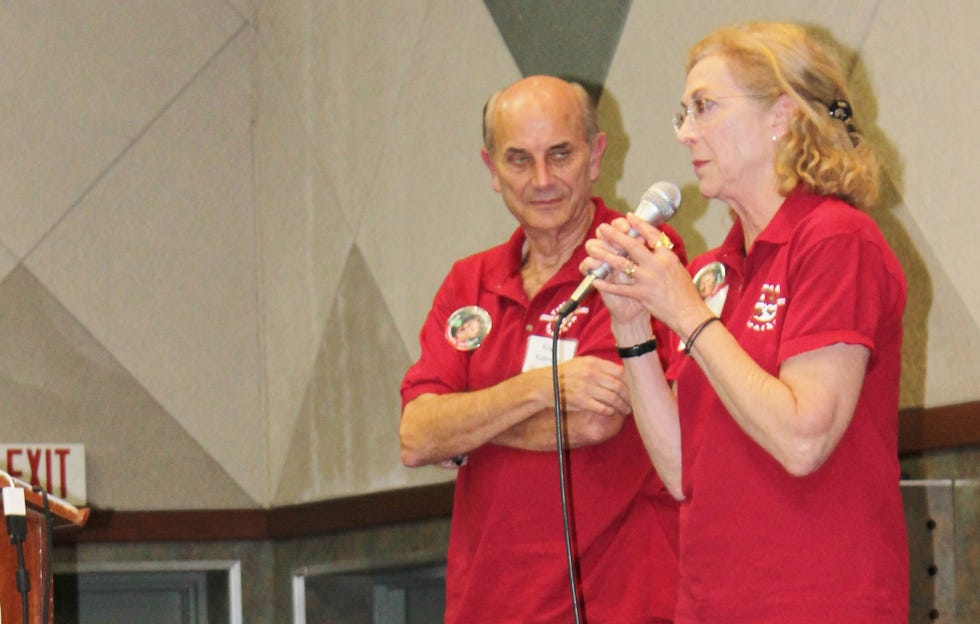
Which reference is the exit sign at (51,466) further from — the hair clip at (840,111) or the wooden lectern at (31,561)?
the hair clip at (840,111)

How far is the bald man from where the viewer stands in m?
2.58

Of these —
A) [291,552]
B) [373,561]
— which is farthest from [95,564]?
[373,561]

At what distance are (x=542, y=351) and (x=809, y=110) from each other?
84 centimetres

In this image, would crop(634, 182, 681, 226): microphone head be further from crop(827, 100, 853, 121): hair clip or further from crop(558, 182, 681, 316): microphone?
crop(827, 100, 853, 121): hair clip

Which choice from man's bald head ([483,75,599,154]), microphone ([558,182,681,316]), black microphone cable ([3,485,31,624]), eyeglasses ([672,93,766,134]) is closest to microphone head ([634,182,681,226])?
microphone ([558,182,681,316])

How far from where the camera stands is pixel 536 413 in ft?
8.68

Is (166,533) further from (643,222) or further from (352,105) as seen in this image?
(643,222)

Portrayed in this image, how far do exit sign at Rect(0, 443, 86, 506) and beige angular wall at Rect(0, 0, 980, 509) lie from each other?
2.5 inches

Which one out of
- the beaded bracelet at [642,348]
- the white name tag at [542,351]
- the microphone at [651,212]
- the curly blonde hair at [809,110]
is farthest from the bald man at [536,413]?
the curly blonde hair at [809,110]

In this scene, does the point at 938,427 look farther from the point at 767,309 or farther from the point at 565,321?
the point at 767,309

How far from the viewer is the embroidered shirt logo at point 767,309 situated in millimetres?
2027

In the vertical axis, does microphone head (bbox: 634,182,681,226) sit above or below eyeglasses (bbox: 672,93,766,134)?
below

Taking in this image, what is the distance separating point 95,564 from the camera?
18.0 feet

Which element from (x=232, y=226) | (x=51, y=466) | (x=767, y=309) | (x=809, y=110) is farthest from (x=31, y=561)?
(x=232, y=226)
